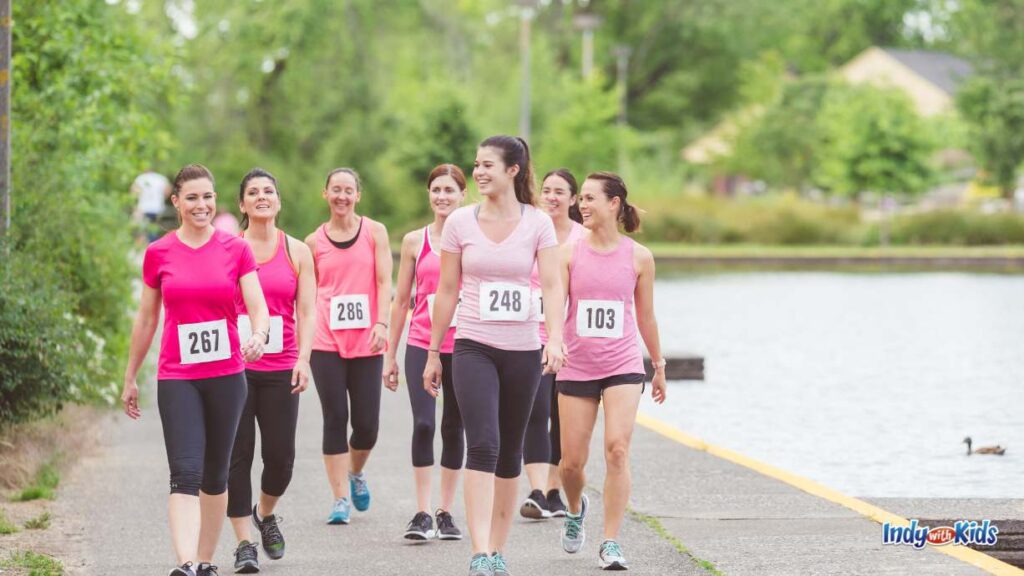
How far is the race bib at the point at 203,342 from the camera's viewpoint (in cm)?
683

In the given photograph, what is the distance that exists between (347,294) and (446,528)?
134cm

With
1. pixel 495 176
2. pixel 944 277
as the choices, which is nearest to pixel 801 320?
pixel 944 277

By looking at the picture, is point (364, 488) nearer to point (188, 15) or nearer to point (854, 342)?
point (854, 342)

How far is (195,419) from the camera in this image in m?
6.88

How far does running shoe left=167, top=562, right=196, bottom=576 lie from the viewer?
6645 millimetres

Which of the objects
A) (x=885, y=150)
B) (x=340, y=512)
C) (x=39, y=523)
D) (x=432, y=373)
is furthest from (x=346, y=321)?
(x=885, y=150)

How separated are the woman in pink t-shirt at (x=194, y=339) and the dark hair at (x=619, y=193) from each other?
1.71 m

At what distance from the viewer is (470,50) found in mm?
53469

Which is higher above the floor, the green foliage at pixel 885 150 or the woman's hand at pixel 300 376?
the green foliage at pixel 885 150

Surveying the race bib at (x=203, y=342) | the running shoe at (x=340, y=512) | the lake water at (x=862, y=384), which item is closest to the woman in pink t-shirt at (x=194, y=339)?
the race bib at (x=203, y=342)

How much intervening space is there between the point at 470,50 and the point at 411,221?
8743 millimetres

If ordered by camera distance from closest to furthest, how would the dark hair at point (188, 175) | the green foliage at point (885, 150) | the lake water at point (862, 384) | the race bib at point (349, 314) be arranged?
the dark hair at point (188, 175), the race bib at point (349, 314), the lake water at point (862, 384), the green foliage at point (885, 150)

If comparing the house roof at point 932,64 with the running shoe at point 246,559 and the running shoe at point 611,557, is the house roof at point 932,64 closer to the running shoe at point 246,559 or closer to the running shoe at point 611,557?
the running shoe at point 611,557
